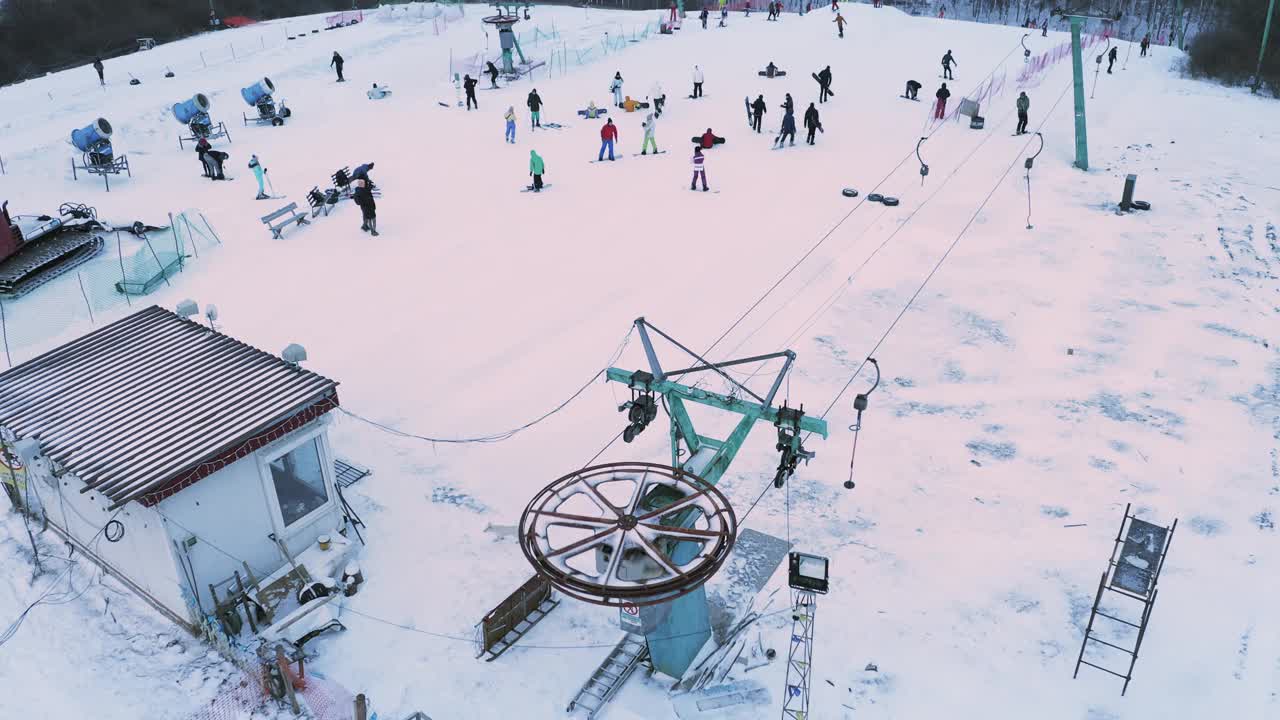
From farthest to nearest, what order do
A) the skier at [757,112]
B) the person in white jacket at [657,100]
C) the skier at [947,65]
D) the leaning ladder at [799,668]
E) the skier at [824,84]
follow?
1. the skier at [947,65]
2. the skier at [824,84]
3. the person in white jacket at [657,100]
4. the skier at [757,112]
5. the leaning ladder at [799,668]

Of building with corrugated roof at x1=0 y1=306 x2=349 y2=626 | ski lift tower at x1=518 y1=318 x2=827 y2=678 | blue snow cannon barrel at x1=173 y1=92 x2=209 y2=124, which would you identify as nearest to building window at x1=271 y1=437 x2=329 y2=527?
building with corrugated roof at x1=0 y1=306 x2=349 y2=626

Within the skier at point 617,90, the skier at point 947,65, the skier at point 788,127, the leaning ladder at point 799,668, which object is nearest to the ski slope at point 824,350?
the leaning ladder at point 799,668

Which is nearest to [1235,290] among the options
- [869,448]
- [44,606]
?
[869,448]

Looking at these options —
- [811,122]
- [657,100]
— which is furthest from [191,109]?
[811,122]

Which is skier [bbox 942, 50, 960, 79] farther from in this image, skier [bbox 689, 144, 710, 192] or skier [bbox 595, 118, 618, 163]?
skier [bbox 689, 144, 710, 192]

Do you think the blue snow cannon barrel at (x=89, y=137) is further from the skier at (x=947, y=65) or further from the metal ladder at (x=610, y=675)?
the skier at (x=947, y=65)

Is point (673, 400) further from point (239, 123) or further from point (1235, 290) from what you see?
point (239, 123)
